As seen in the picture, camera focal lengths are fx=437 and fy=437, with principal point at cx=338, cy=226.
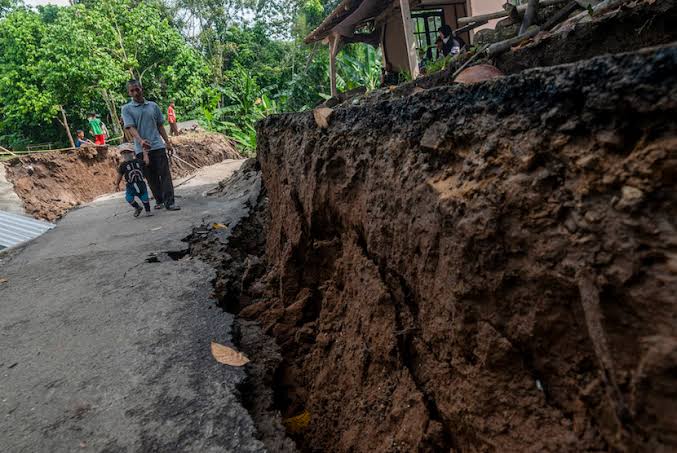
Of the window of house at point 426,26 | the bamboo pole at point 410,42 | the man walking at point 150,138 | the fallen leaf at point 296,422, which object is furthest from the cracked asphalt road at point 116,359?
the window of house at point 426,26

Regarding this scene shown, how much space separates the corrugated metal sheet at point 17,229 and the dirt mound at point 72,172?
130 centimetres

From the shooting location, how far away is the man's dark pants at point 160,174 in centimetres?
616

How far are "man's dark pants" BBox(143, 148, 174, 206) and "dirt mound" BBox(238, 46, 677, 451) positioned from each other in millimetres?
4818

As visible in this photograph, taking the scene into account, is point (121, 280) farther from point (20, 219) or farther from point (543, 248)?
point (20, 219)

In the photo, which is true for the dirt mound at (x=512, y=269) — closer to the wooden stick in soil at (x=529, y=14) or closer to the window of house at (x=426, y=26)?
the wooden stick in soil at (x=529, y=14)

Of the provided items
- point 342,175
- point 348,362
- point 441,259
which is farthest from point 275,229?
point 441,259

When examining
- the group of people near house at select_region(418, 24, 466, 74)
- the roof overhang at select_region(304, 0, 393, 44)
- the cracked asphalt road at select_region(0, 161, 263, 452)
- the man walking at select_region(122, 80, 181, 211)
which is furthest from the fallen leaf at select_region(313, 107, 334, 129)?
the roof overhang at select_region(304, 0, 393, 44)

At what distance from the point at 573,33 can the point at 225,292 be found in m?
3.07

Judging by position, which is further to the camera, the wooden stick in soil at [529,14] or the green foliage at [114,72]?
the green foliage at [114,72]

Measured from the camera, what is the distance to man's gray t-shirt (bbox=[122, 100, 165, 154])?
5.68 metres

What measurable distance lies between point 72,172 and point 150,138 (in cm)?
629

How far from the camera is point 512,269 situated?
1.11 meters

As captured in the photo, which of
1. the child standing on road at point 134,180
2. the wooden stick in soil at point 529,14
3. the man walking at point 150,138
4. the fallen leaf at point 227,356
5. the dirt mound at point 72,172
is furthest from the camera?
the dirt mound at point 72,172

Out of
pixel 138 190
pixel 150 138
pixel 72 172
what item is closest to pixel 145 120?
pixel 150 138
